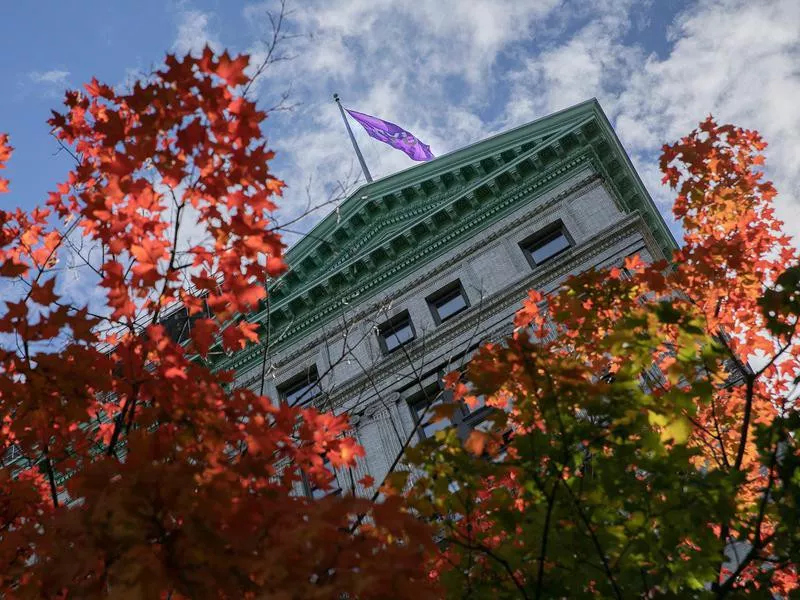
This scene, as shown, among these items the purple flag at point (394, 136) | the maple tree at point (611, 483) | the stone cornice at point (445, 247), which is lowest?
the maple tree at point (611, 483)

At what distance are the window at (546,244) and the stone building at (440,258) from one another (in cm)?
3

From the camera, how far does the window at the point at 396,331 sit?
1917 cm

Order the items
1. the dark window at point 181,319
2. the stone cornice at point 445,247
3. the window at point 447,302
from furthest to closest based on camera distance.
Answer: the stone cornice at point 445,247, the window at point 447,302, the dark window at point 181,319

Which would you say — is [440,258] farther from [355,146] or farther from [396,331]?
[355,146]

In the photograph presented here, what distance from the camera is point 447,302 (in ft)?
63.3

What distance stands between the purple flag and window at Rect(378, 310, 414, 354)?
6482 mm

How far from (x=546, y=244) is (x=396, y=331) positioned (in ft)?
16.8

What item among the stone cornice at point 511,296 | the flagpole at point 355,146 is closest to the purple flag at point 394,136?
the flagpole at point 355,146

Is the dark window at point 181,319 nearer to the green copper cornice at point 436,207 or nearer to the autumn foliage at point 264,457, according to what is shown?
the autumn foliage at point 264,457

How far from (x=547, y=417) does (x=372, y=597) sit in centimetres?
222

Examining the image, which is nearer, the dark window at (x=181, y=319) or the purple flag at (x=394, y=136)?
the dark window at (x=181, y=319)

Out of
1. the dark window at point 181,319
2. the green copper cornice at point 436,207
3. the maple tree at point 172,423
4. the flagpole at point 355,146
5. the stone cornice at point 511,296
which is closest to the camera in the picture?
the maple tree at point 172,423

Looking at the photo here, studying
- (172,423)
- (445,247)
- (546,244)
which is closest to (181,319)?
(172,423)

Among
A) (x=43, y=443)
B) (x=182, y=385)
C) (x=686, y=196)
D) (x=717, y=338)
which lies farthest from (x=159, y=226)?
(x=717, y=338)
